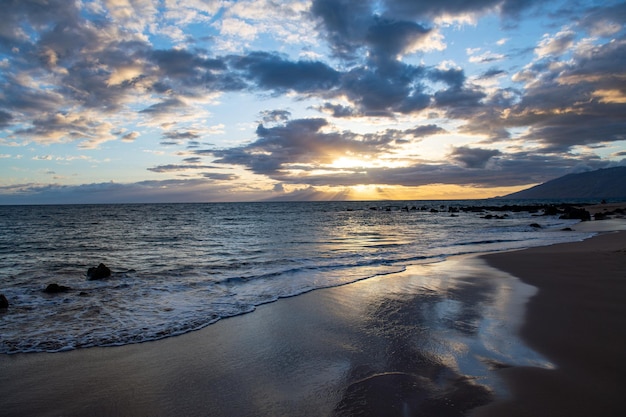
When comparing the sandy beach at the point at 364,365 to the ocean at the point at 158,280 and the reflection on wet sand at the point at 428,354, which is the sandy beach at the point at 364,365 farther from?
the ocean at the point at 158,280

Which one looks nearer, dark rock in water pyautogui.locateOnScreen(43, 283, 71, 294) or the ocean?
the ocean

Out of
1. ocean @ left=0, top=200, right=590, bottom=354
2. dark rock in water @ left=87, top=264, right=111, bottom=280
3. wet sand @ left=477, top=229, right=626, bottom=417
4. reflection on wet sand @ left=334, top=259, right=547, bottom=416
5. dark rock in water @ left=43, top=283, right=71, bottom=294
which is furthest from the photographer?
dark rock in water @ left=87, top=264, right=111, bottom=280

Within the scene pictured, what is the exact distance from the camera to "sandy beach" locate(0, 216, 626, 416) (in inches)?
175

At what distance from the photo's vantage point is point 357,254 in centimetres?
1978

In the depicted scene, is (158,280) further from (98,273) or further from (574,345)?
(574,345)

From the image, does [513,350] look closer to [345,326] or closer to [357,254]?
[345,326]

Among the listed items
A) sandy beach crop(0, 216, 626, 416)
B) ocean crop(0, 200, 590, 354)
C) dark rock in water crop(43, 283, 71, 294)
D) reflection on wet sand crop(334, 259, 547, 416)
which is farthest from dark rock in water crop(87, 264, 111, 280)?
reflection on wet sand crop(334, 259, 547, 416)

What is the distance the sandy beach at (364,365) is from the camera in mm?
4453

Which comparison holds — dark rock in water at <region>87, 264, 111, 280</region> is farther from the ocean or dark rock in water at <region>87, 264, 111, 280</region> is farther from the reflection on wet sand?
the reflection on wet sand

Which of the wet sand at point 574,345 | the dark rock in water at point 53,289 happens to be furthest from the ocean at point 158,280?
the wet sand at point 574,345

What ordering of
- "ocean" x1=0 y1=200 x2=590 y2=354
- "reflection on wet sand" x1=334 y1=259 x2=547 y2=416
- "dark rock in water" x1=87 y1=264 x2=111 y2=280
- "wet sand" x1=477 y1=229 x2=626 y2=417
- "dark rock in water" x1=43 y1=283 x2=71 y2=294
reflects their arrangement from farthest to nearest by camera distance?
"dark rock in water" x1=87 y1=264 x2=111 y2=280, "dark rock in water" x1=43 y1=283 x2=71 y2=294, "ocean" x1=0 y1=200 x2=590 y2=354, "reflection on wet sand" x1=334 y1=259 x2=547 y2=416, "wet sand" x1=477 y1=229 x2=626 y2=417

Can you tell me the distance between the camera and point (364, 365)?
219 inches

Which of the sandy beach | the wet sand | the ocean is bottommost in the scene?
the ocean

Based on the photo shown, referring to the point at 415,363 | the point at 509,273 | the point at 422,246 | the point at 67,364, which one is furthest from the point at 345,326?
the point at 422,246
